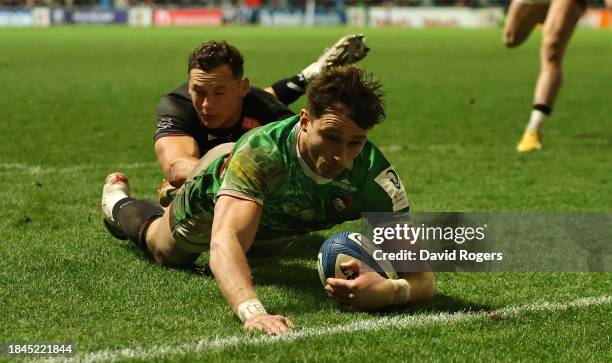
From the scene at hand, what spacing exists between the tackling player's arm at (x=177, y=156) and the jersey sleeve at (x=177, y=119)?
0.20 feet

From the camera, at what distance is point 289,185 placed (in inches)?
192

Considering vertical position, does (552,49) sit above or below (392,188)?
below

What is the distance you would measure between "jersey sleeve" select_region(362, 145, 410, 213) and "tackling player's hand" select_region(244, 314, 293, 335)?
0.88 metres

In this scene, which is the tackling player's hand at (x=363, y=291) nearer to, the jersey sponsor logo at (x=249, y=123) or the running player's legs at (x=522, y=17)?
the jersey sponsor logo at (x=249, y=123)

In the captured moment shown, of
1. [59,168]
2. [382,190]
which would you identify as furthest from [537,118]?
[382,190]

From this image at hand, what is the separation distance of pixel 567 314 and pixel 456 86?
1418 centimetres

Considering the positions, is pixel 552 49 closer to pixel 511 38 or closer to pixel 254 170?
pixel 511 38

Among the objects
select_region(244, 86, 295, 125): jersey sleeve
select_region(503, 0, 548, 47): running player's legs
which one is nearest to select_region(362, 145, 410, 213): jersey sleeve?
select_region(244, 86, 295, 125): jersey sleeve

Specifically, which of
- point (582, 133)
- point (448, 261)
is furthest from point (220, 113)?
point (582, 133)

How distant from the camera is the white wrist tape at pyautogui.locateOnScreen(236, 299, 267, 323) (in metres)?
4.35

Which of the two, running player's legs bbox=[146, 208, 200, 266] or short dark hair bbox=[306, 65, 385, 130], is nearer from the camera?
short dark hair bbox=[306, 65, 385, 130]

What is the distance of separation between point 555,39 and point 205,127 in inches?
186

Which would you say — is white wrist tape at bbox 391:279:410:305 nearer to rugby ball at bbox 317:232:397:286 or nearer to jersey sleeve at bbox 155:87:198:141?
rugby ball at bbox 317:232:397:286

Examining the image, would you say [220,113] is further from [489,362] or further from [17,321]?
[489,362]
